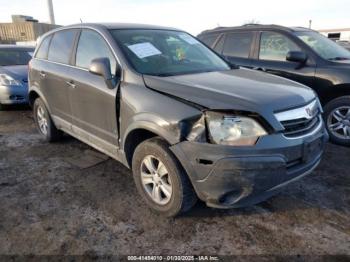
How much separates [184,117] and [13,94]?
5.77 meters

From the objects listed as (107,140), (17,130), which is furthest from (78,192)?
(17,130)

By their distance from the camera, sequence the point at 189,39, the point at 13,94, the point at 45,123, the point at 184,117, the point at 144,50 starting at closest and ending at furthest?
the point at 184,117 → the point at 144,50 → the point at 189,39 → the point at 45,123 → the point at 13,94

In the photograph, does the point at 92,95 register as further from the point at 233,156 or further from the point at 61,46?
the point at 233,156

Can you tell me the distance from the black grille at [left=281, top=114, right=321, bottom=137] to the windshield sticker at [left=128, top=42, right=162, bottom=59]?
5.12ft

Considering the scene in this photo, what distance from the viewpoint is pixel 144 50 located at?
323 cm

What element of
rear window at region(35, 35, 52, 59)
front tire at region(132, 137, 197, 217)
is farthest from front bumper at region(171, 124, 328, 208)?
rear window at region(35, 35, 52, 59)

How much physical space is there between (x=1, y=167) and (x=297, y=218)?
3.62 m

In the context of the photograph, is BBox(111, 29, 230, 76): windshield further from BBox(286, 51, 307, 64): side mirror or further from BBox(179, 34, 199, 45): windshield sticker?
BBox(286, 51, 307, 64): side mirror

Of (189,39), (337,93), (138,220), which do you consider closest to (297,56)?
(337,93)

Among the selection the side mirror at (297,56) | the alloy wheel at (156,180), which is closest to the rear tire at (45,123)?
the alloy wheel at (156,180)

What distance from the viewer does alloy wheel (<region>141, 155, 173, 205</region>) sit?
2.73 m

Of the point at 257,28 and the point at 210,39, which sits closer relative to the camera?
the point at 257,28

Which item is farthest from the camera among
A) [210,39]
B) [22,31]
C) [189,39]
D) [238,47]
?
[22,31]

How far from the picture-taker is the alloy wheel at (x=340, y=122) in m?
4.54
